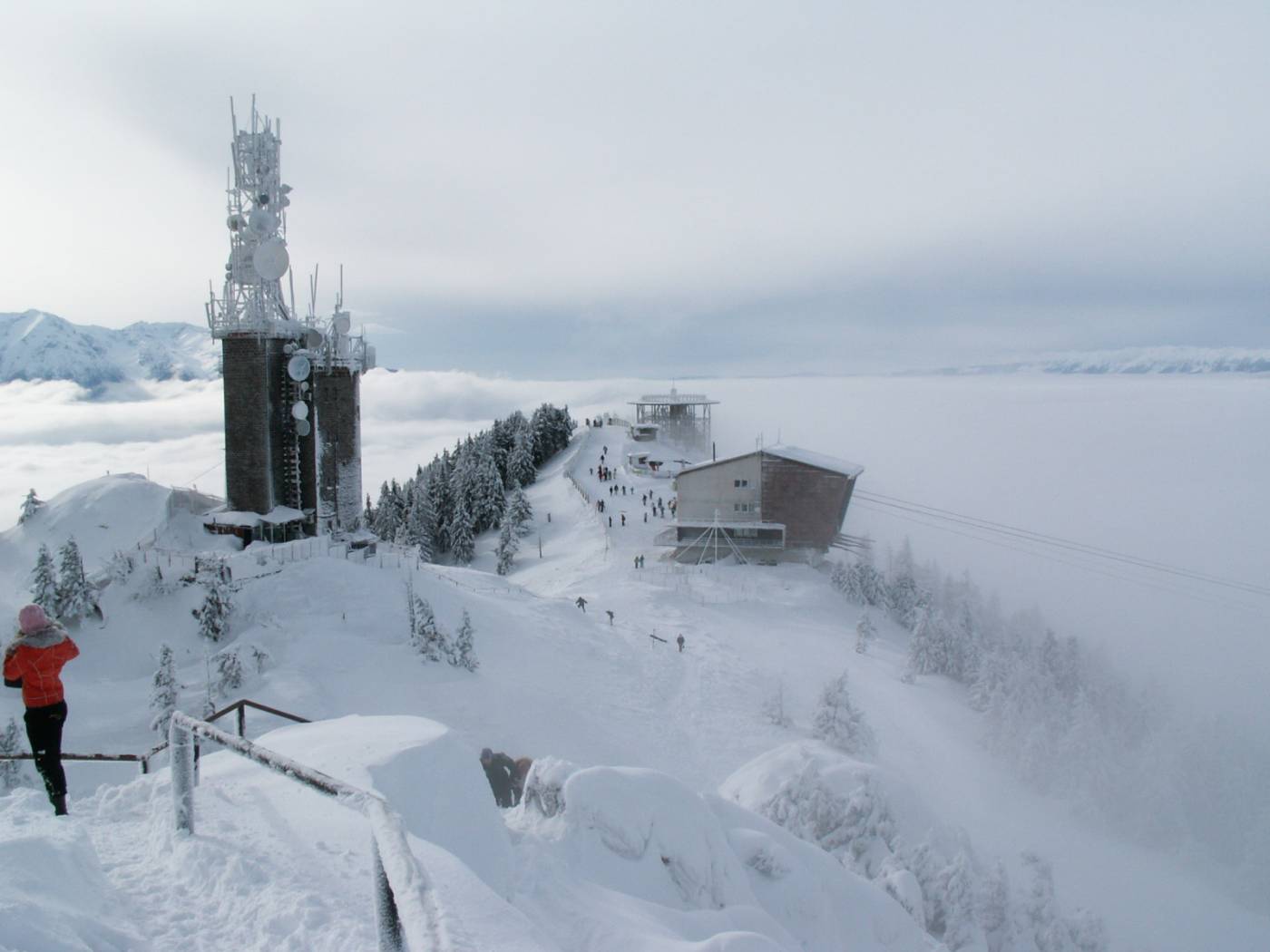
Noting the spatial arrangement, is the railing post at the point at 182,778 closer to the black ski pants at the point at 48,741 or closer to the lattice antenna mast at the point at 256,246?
the black ski pants at the point at 48,741

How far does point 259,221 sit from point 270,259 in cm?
177

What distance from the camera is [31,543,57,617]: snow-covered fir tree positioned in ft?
62.2

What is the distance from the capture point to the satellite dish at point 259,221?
1030 inches

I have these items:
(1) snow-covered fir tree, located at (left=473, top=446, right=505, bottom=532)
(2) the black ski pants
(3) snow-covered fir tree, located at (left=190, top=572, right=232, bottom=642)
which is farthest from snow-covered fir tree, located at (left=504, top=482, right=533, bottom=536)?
(2) the black ski pants

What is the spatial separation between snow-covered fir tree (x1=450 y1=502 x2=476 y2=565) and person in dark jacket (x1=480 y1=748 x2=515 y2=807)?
38419 millimetres

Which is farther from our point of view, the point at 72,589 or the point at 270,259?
the point at 270,259

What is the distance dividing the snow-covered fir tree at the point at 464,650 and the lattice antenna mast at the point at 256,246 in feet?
43.1

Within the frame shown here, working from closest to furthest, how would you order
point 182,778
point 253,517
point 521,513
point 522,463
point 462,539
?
1. point 182,778
2. point 253,517
3. point 462,539
4. point 521,513
5. point 522,463

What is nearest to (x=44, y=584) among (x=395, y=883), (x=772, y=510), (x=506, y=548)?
(x=395, y=883)

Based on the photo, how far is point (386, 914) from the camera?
276 cm

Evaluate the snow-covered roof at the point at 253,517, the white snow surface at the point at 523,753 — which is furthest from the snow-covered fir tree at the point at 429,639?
the snow-covered roof at the point at 253,517

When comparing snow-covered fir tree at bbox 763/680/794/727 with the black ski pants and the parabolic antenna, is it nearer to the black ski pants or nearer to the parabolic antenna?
the black ski pants

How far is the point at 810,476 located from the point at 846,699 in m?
22.8

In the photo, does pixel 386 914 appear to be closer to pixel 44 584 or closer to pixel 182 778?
pixel 182 778
